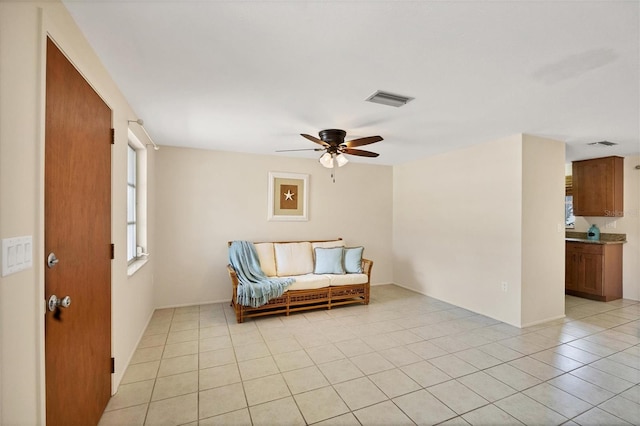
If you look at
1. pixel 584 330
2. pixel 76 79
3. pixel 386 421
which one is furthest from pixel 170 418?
pixel 584 330

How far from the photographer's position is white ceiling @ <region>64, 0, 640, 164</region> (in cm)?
142

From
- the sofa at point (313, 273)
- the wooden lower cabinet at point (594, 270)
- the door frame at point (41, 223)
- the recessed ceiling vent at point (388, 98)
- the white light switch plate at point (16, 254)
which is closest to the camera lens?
the white light switch plate at point (16, 254)

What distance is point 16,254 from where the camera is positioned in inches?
39.5

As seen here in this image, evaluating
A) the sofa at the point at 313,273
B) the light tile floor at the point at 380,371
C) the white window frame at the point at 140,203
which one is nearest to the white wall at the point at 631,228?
the light tile floor at the point at 380,371

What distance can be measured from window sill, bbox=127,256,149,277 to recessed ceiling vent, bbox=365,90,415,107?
102 inches

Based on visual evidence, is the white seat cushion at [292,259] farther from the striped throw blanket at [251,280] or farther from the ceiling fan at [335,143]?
the ceiling fan at [335,143]

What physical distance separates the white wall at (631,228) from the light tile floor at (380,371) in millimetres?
1149

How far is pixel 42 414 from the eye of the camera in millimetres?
1168

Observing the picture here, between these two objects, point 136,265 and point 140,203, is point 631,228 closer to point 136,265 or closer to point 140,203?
point 136,265

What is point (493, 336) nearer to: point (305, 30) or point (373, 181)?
point (373, 181)

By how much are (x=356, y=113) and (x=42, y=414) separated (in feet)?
9.12

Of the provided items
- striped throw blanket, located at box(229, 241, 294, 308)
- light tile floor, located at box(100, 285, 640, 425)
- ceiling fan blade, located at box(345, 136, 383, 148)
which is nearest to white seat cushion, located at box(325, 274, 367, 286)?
light tile floor, located at box(100, 285, 640, 425)

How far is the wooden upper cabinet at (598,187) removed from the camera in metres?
4.58

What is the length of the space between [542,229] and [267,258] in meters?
3.66
